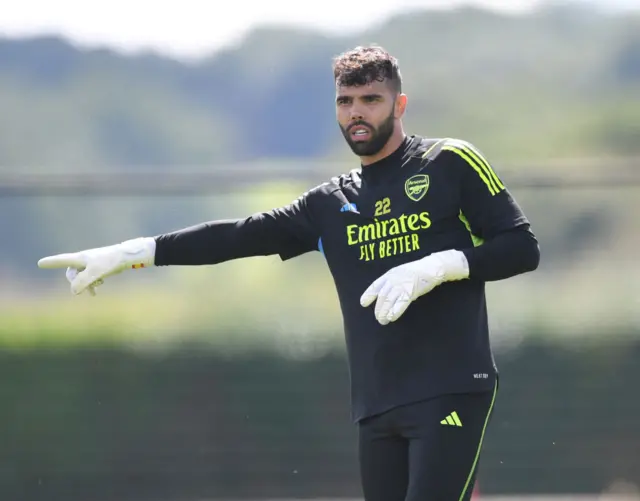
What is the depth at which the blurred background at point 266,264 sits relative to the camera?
19.2 feet

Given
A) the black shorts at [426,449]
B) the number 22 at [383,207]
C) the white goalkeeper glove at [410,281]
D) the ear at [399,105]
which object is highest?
the ear at [399,105]

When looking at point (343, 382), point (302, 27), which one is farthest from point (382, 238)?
point (302, 27)

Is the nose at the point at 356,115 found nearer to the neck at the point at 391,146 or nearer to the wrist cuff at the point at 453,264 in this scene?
the neck at the point at 391,146

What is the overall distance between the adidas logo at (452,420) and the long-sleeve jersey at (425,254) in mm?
71

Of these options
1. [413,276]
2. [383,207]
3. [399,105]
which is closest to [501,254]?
[413,276]

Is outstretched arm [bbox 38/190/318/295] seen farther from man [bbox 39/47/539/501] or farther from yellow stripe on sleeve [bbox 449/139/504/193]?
yellow stripe on sleeve [bbox 449/139/504/193]

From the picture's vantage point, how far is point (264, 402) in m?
5.91

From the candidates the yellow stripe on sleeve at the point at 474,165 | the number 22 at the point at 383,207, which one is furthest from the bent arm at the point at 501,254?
the number 22 at the point at 383,207

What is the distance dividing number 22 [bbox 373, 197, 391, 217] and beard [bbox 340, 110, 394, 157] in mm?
155

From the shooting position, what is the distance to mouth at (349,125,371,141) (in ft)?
10.2

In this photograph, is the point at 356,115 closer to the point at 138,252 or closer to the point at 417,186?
the point at 417,186

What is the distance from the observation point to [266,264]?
597 centimetres

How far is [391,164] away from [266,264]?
9.47 feet

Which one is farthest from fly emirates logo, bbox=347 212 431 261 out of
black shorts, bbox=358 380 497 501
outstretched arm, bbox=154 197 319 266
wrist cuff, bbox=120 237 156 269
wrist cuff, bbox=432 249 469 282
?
wrist cuff, bbox=120 237 156 269
